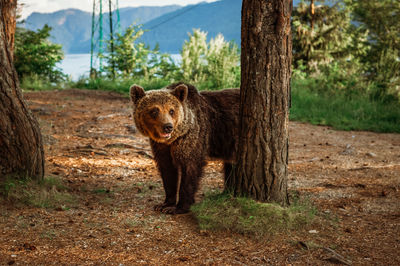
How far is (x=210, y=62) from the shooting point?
1345cm

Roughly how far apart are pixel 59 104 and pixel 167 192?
647 cm

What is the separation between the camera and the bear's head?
3928 millimetres

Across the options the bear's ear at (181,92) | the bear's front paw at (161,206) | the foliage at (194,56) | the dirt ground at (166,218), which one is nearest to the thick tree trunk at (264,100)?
the dirt ground at (166,218)

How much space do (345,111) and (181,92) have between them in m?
7.39

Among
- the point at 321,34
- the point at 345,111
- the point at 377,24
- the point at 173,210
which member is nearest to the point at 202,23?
the point at 321,34

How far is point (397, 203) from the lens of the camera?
4.30 metres

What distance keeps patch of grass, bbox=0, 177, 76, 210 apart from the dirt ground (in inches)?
3.6

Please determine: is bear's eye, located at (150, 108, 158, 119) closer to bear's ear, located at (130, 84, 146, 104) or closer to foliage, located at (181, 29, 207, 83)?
bear's ear, located at (130, 84, 146, 104)

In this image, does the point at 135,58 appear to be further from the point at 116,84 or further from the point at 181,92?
the point at 181,92


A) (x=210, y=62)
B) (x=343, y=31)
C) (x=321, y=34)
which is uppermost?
(x=343, y=31)

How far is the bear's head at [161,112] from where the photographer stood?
12.9ft

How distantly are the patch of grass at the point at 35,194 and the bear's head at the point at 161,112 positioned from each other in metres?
1.16

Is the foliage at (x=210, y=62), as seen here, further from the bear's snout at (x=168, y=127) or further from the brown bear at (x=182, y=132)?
the bear's snout at (x=168, y=127)

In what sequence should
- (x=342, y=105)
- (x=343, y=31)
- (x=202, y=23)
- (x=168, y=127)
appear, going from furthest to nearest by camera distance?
(x=202, y=23) → (x=343, y=31) → (x=342, y=105) → (x=168, y=127)
